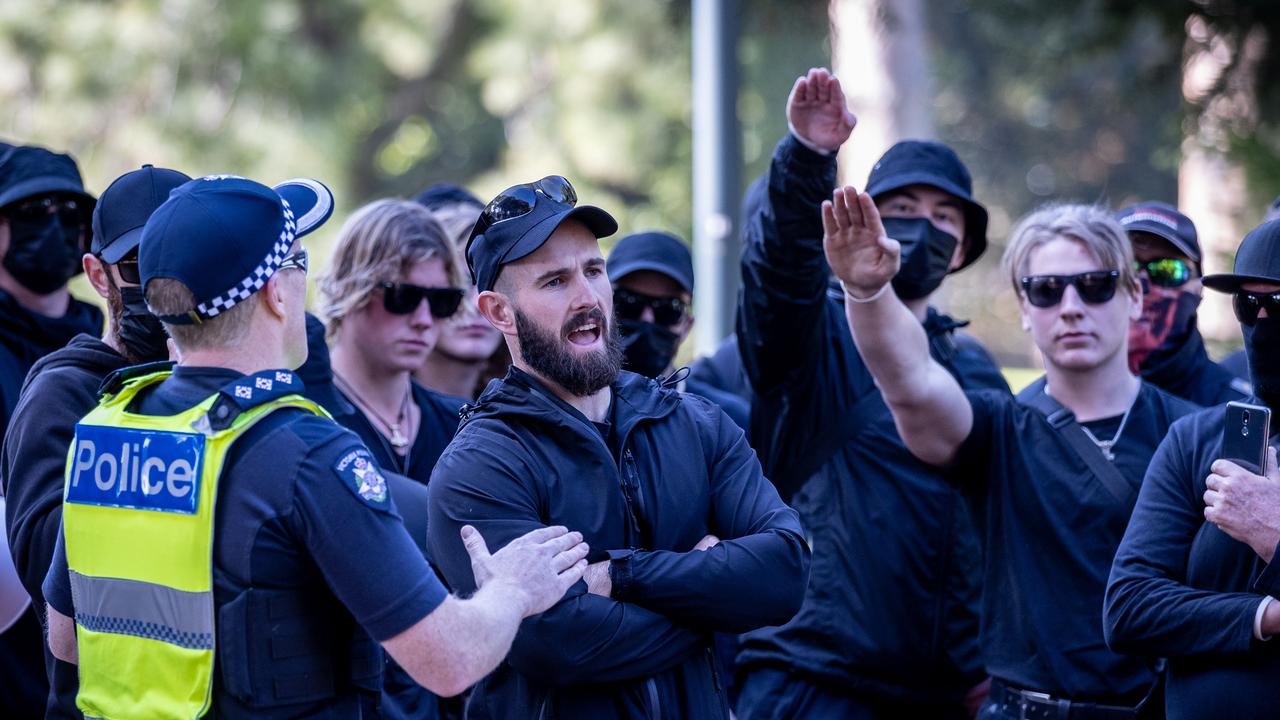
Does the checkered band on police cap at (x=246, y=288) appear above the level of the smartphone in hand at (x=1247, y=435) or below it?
above

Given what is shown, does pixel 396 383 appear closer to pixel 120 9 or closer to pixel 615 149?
pixel 120 9

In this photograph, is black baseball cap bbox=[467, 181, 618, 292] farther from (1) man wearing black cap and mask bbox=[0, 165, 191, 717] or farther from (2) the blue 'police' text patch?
(2) the blue 'police' text patch

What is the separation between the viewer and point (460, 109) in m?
21.2

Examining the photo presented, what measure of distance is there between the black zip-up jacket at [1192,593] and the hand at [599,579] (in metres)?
1.49

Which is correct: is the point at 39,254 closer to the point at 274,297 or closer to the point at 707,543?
the point at 274,297

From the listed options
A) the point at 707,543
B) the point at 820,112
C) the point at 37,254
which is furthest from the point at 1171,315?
the point at 37,254

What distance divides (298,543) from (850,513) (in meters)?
2.55

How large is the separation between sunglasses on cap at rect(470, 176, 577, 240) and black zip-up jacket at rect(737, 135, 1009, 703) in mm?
1106

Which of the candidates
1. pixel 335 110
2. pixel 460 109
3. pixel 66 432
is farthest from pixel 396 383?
pixel 460 109

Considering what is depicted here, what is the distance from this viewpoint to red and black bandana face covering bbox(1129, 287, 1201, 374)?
5.84 m

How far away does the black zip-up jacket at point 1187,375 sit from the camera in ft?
19.0

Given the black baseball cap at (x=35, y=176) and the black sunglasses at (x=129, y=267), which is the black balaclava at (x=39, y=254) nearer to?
the black baseball cap at (x=35, y=176)

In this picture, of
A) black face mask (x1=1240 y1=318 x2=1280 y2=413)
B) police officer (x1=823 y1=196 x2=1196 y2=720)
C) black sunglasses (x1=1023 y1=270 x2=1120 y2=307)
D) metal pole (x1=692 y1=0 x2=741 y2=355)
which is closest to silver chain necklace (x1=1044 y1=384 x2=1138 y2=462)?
police officer (x1=823 y1=196 x2=1196 y2=720)

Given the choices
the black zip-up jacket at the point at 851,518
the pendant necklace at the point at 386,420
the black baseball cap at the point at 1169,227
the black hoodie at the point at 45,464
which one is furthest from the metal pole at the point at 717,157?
the black hoodie at the point at 45,464
